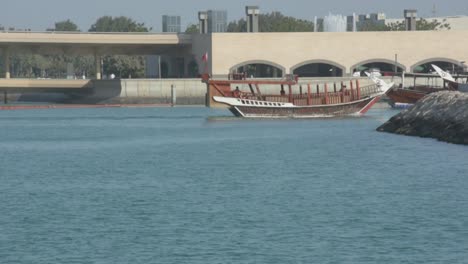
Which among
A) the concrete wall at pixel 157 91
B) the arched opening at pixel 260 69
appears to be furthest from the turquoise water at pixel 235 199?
the arched opening at pixel 260 69

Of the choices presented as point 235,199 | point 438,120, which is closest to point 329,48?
point 438,120

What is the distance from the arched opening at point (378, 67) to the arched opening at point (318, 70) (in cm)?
265

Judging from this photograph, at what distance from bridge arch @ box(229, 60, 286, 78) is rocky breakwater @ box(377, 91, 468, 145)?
62.5 m

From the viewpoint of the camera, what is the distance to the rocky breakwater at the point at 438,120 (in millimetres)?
71312

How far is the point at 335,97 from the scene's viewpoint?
109m

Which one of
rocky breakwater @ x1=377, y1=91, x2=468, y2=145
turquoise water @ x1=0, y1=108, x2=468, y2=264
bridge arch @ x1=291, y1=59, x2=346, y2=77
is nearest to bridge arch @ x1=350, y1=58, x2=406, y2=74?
bridge arch @ x1=291, y1=59, x2=346, y2=77

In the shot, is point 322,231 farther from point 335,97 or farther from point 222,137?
point 335,97

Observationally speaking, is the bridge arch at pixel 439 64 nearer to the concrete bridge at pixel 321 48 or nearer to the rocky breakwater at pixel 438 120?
the concrete bridge at pixel 321 48

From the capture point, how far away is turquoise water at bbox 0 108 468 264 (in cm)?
3488

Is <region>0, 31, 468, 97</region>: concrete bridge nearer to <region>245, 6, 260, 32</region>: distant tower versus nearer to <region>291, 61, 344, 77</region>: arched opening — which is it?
<region>291, 61, 344, 77</region>: arched opening

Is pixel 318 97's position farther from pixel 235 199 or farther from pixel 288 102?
pixel 235 199

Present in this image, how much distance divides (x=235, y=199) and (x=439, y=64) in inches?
4273

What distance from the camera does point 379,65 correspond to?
153500 millimetres

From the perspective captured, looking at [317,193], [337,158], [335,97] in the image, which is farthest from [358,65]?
[317,193]
